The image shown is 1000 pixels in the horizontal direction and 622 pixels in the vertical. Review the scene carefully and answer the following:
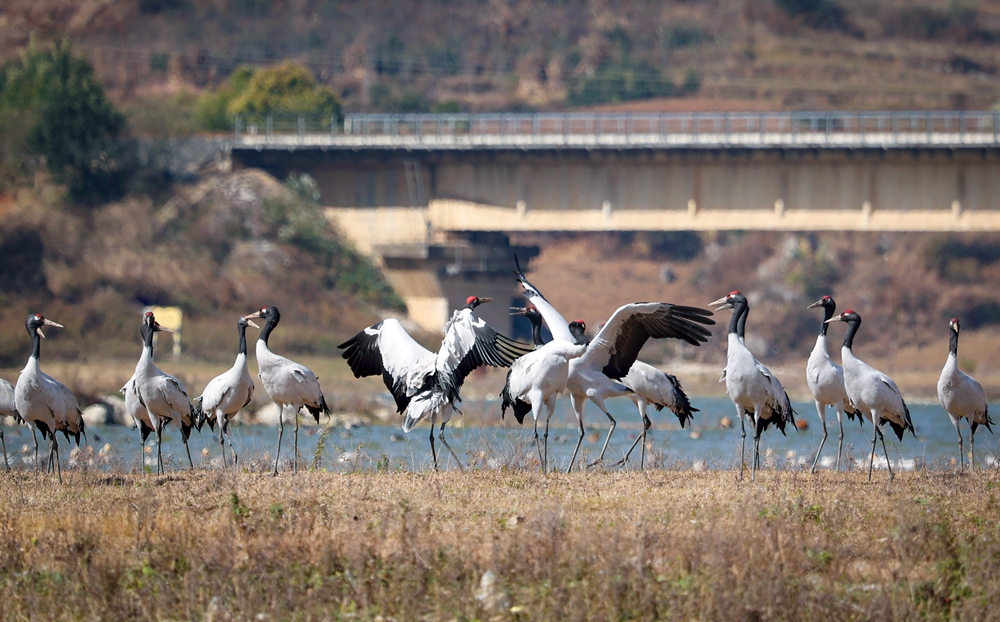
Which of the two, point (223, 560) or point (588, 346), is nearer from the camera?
point (223, 560)

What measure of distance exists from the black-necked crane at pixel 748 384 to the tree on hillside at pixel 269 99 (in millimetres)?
43340

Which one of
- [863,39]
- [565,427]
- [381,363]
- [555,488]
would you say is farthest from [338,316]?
[863,39]

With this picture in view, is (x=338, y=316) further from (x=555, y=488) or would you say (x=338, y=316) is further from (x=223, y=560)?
(x=223, y=560)

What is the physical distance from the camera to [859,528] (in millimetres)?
12203

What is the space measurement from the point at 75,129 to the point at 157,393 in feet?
120

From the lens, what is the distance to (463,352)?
52.3ft

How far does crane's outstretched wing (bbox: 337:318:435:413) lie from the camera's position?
642 inches

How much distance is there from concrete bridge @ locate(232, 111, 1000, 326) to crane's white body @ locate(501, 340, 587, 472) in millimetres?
28789

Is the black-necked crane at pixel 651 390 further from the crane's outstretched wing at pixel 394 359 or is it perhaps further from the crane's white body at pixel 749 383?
the crane's outstretched wing at pixel 394 359

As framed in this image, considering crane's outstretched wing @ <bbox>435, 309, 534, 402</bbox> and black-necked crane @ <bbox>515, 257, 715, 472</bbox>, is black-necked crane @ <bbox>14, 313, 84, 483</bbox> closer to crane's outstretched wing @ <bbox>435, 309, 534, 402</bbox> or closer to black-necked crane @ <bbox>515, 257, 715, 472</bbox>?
crane's outstretched wing @ <bbox>435, 309, 534, 402</bbox>

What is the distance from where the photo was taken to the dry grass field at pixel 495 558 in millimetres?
10078

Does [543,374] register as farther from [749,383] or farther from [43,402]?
[43,402]

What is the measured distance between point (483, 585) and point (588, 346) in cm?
579

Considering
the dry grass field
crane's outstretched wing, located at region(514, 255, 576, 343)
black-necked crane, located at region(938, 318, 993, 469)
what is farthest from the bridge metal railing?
the dry grass field
